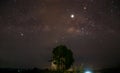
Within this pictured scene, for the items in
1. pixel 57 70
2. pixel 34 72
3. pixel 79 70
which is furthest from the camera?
pixel 34 72

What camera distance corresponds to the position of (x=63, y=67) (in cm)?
8962

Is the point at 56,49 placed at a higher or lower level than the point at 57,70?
higher

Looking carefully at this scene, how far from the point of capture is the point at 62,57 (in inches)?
3531

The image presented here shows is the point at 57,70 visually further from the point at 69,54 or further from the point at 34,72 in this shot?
the point at 34,72

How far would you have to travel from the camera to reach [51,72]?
86.6 metres

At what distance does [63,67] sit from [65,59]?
6.81 ft

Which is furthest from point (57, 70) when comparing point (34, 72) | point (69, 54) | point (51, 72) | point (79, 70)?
point (34, 72)

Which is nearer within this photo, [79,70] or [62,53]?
[79,70]

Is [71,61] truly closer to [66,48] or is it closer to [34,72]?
[66,48]

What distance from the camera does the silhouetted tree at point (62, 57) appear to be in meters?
87.8

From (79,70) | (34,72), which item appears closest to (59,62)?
(79,70)

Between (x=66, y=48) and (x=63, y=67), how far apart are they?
529cm

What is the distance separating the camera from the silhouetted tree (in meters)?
87.8

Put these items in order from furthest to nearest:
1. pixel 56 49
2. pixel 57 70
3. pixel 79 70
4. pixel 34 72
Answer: pixel 34 72 → pixel 56 49 → pixel 57 70 → pixel 79 70
